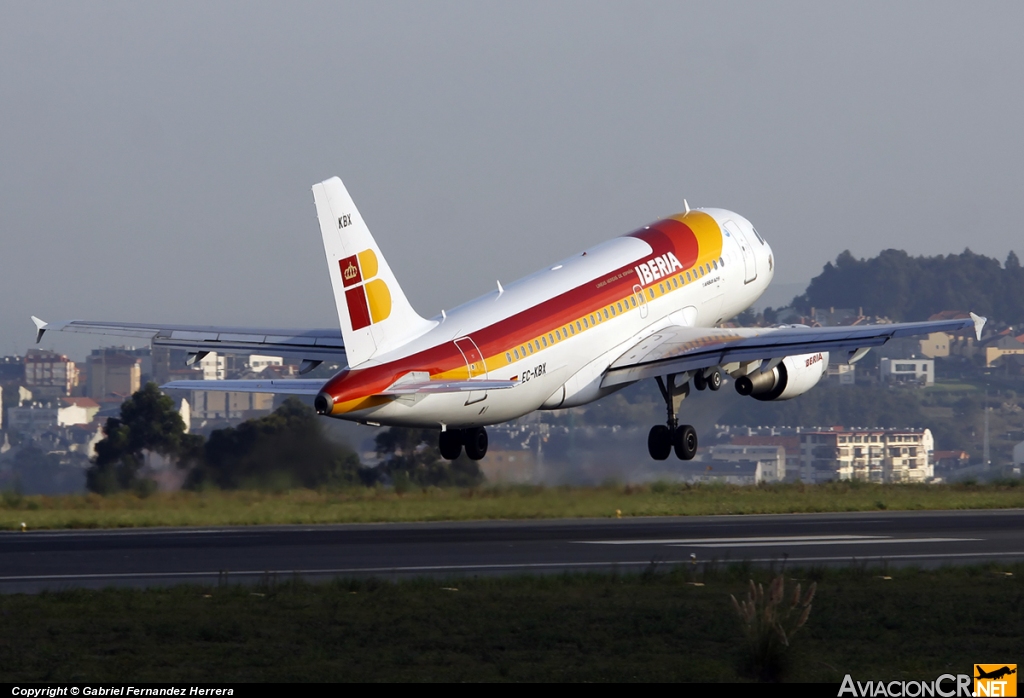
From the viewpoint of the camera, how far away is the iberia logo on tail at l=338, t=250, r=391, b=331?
33094 millimetres

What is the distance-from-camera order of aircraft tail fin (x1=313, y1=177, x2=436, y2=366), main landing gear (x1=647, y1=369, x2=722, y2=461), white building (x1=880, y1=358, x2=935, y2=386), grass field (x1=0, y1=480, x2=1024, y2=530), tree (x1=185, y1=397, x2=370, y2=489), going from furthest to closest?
white building (x1=880, y1=358, x2=935, y2=386)
tree (x1=185, y1=397, x2=370, y2=489)
main landing gear (x1=647, y1=369, x2=722, y2=461)
grass field (x1=0, y1=480, x2=1024, y2=530)
aircraft tail fin (x1=313, y1=177, x2=436, y2=366)

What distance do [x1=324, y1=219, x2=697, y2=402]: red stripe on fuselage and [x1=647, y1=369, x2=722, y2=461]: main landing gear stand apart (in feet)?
11.0

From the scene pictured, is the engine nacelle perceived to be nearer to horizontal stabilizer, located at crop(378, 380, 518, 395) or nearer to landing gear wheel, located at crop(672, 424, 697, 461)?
landing gear wheel, located at crop(672, 424, 697, 461)

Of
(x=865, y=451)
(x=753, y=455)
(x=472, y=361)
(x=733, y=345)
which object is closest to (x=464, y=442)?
(x=472, y=361)

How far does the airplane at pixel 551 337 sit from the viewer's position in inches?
1308

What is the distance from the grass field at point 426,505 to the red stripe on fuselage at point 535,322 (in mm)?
6624

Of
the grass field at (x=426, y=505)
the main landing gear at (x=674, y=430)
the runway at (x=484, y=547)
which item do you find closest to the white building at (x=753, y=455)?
the grass field at (x=426, y=505)

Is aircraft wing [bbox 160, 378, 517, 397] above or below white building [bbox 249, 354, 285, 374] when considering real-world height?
below

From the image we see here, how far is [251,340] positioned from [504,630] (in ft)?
80.5

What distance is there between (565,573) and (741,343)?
54.3 feet

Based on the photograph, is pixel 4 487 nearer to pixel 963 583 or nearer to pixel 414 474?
pixel 414 474

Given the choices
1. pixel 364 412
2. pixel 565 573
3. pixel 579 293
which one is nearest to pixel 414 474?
pixel 579 293

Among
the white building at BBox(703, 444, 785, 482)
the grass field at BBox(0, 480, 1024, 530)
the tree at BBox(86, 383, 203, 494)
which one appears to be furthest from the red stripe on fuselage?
the white building at BBox(703, 444, 785, 482)

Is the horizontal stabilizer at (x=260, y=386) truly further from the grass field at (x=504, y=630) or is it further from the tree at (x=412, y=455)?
the tree at (x=412, y=455)
